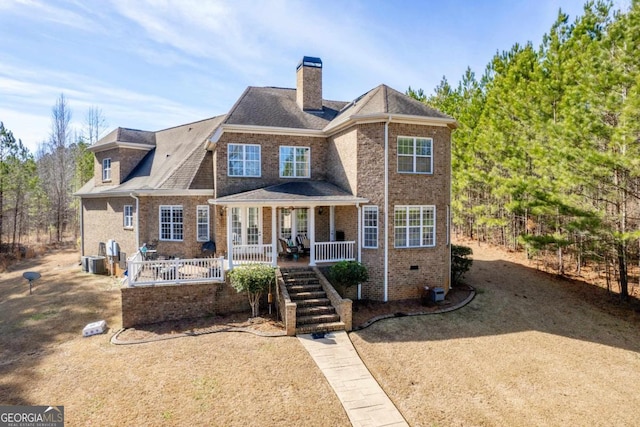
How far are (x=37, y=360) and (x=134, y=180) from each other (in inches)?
526

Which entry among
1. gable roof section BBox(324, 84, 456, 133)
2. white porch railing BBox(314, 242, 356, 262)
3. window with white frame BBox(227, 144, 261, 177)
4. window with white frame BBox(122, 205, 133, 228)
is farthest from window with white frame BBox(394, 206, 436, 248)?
window with white frame BBox(122, 205, 133, 228)

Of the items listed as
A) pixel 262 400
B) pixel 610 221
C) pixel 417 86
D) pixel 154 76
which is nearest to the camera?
pixel 262 400

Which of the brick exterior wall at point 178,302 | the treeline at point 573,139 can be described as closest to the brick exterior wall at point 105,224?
the brick exterior wall at point 178,302

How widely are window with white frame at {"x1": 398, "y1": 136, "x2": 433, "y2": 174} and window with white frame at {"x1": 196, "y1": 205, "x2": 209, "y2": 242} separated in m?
9.94

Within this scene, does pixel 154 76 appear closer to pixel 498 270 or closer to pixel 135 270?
pixel 135 270

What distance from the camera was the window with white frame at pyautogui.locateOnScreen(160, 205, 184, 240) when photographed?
1730 centimetres

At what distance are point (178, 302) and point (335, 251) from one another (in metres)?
6.55

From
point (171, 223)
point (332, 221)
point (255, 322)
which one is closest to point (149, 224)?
point (171, 223)

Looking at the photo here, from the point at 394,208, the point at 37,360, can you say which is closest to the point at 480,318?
the point at 394,208

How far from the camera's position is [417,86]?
1542 inches

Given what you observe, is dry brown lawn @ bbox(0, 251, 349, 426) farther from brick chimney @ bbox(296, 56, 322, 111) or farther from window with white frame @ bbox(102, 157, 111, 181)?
brick chimney @ bbox(296, 56, 322, 111)

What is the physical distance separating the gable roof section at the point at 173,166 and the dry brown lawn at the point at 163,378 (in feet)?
23.7

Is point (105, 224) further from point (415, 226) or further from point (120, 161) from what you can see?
point (415, 226)

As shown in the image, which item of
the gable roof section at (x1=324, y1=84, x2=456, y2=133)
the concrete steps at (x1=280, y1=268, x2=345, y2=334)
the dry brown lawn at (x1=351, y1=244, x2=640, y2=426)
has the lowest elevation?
the dry brown lawn at (x1=351, y1=244, x2=640, y2=426)
